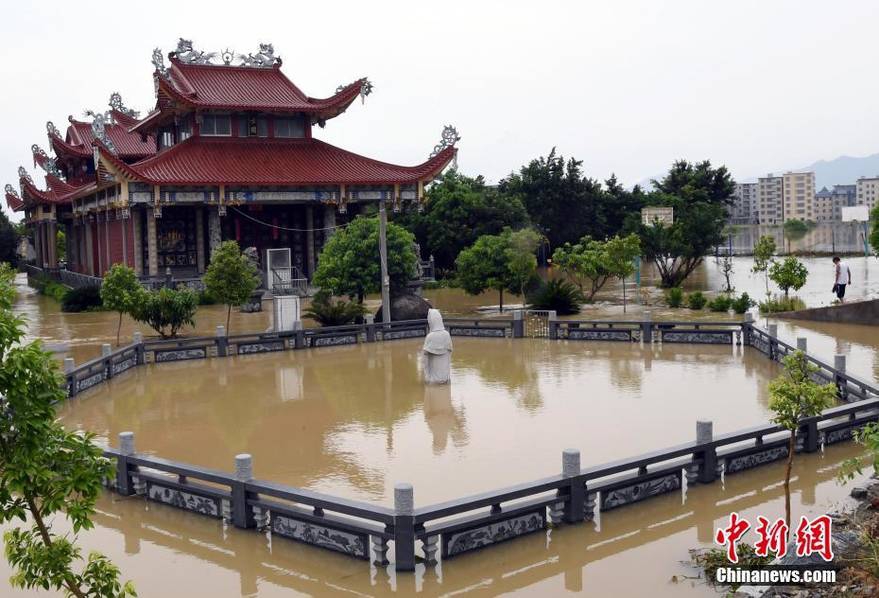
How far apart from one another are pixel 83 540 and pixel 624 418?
8903 millimetres

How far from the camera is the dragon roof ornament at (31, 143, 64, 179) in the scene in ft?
185

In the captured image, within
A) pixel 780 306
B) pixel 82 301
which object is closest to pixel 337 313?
pixel 82 301

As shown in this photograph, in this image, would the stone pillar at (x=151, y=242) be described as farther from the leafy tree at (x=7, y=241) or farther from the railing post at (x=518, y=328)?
the leafy tree at (x=7, y=241)

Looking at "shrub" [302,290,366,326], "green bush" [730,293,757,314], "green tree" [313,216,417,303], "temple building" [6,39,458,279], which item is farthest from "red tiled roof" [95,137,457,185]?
"green bush" [730,293,757,314]

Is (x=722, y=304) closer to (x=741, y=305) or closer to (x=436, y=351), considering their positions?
(x=741, y=305)

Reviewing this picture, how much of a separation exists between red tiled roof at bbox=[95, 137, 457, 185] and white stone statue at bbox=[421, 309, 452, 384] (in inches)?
804

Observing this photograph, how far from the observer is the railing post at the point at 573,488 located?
10414 mm

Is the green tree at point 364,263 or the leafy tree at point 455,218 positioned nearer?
the green tree at point 364,263

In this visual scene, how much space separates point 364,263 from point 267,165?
11.3m

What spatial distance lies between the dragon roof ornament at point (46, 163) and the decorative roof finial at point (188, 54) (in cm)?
1777

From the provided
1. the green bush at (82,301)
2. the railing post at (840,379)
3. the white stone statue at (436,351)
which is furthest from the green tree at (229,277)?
the railing post at (840,379)

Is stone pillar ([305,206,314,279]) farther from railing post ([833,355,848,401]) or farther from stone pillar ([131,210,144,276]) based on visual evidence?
railing post ([833,355,848,401])

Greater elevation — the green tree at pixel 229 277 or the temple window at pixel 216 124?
the temple window at pixel 216 124

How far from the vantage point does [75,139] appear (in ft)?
183
